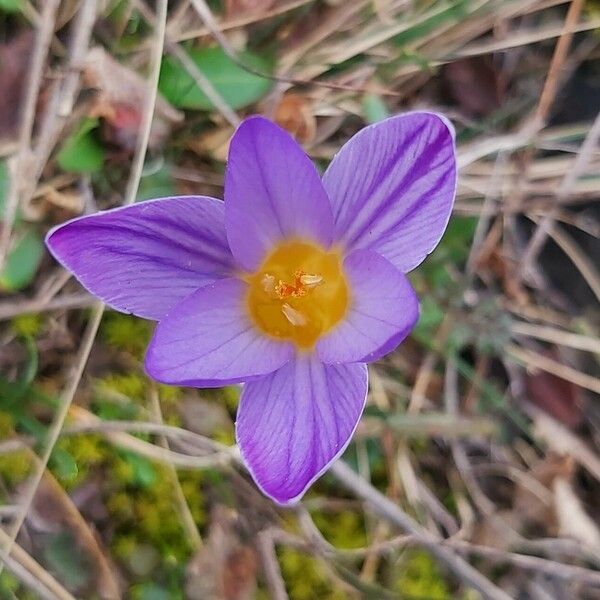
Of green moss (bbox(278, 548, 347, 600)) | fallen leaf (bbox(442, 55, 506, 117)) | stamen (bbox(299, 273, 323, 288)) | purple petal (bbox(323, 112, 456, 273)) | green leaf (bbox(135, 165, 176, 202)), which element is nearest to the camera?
purple petal (bbox(323, 112, 456, 273))

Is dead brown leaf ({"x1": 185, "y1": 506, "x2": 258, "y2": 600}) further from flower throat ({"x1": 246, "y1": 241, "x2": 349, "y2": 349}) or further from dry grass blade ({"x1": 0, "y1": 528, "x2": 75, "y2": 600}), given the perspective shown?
flower throat ({"x1": 246, "y1": 241, "x2": 349, "y2": 349})

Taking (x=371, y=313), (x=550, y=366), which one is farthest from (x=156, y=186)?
(x=550, y=366)

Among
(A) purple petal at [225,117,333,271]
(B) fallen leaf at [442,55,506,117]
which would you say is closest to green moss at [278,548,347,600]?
(A) purple petal at [225,117,333,271]

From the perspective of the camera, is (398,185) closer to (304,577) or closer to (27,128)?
(27,128)

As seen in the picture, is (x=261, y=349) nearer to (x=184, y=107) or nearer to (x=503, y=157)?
(x=184, y=107)

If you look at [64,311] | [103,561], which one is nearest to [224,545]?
[103,561]

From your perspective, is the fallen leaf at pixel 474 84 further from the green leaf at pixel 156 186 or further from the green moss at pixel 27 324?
the green moss at pixel 27 324
